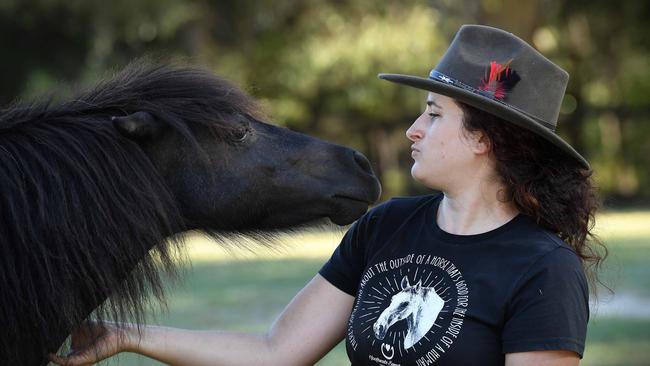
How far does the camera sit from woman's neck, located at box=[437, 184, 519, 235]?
9.70ft

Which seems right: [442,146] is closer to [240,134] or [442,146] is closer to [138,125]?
[240,134]

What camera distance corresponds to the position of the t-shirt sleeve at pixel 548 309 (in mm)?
2660

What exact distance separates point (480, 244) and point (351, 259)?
19.9 inches

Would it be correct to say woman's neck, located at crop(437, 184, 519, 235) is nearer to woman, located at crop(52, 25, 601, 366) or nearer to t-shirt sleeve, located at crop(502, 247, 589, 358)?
woman, located at crop(52, 25, 601, 366)

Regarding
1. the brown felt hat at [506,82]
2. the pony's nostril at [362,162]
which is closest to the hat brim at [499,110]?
the brown felt hat at [506,82]

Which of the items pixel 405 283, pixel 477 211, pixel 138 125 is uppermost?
pixel 138 125

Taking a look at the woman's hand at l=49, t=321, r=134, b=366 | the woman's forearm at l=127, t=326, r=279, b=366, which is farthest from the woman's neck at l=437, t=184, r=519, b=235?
the woman's hand at l=49, t=321, r=134, b=366

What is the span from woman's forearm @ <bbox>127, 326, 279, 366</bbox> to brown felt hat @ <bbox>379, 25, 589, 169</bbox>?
98 centimetres

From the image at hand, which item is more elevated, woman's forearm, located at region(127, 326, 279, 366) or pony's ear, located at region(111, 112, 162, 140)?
pony's ear, located at region(111, 112, 162, 140)

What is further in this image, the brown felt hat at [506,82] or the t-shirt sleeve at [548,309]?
the brown felt hat at [506,82]

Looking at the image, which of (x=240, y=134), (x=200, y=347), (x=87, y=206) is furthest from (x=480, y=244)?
(x=87, y=206)

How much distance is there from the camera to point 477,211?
2.97m

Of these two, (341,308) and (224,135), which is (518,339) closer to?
(341,308)

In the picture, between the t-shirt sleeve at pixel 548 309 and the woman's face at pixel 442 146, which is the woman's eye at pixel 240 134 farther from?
the t-shirt sleeve at pixel 548 309
